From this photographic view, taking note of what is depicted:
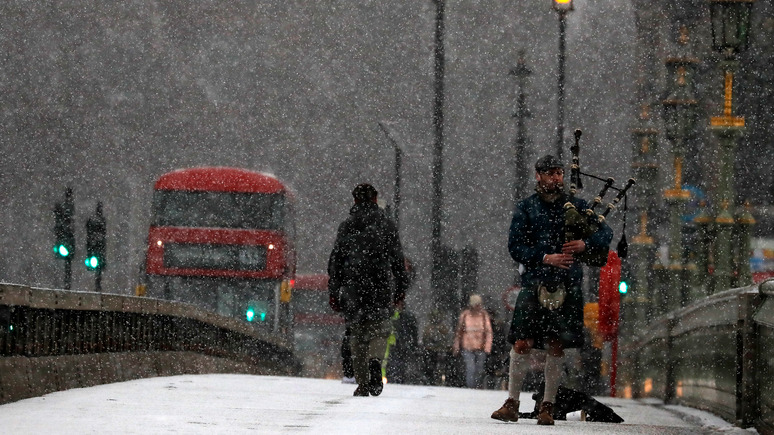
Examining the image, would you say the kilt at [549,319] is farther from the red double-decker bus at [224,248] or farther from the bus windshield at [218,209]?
the bus windshield at [218,209]

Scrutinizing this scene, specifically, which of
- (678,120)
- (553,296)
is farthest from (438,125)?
(553,296)

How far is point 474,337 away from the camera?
21500mm

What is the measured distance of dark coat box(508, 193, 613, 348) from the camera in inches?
339

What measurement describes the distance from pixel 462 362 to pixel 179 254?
24.9 feet

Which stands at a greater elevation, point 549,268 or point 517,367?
point 549,268

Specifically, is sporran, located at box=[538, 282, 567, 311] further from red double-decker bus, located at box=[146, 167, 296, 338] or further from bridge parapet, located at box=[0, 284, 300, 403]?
red double-decker bus, located at box=[146, 167, 296, 338]

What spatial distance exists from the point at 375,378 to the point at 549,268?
3925mm

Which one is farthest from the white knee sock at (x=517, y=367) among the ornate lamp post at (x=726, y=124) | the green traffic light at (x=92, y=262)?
the green traffic light at (x=92, y=262)

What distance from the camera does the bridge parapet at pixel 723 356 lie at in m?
8.58

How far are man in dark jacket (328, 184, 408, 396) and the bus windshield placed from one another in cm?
1836

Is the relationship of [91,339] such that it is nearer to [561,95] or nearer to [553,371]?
[553,371]

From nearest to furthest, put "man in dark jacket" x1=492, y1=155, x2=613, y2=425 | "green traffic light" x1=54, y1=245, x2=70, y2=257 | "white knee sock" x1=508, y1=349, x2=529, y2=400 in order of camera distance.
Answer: "man in dark jacket" x1=492, y1=155, x2=613, y2=425 < "white knee sock" x1=508, y1=349, x2=529, y2=400 < "green traffic light" x1=54, y1=245, x2=70, y2=257

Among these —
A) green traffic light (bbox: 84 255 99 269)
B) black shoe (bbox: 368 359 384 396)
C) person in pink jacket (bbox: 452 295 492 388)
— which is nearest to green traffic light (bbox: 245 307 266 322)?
green traffic light (bbox: 84 255 99 269)

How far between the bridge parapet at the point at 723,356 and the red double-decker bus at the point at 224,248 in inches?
592
